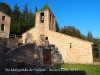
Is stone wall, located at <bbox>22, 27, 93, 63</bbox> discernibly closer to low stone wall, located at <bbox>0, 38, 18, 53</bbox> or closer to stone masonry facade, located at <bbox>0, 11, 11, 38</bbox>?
low stone wall, located at <bbox>0, 38, 18, 53</bbox>

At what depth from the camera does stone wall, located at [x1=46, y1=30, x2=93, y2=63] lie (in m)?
18.3

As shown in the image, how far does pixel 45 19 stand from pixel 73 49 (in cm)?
692

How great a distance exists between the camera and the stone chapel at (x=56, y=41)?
18516mm

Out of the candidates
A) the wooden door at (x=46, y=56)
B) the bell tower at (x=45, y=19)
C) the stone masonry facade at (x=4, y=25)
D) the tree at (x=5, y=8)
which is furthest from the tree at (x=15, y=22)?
the wooden door at (x=46, y=56)

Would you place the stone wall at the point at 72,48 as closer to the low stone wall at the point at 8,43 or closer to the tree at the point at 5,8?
the low stone wall at the point at 8,43

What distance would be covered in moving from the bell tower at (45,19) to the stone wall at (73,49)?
2.53 m

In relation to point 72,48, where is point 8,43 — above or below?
above

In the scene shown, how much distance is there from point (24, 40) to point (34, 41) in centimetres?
375

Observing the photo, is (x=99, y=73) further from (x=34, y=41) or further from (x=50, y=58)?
(x=34, y=41)

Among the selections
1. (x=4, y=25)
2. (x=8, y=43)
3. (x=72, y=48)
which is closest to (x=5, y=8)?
(x=4, y=25)

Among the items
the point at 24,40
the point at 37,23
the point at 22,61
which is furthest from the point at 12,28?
the point at 22,61

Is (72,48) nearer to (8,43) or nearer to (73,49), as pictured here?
(73,49)

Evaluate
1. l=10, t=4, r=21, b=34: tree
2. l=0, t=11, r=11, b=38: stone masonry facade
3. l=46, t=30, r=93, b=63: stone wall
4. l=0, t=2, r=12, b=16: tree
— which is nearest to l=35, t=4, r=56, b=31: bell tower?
l=46, t=30, r=93, b=63: stone wall

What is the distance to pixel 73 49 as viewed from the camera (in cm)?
1902
